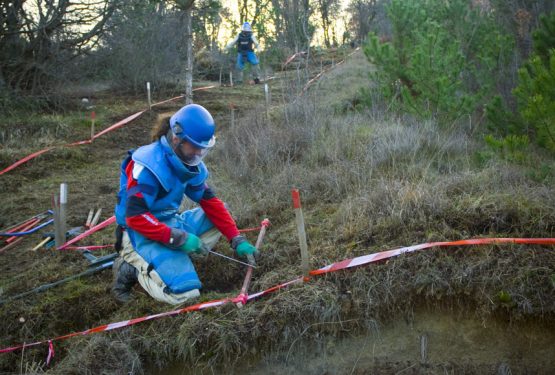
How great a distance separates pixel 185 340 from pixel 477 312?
2.08 metres

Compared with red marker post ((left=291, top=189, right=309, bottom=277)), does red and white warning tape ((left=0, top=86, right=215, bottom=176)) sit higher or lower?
higher

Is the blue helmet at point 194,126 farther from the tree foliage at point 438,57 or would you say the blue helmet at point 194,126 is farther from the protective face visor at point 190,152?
the tree foliage at point 438,57

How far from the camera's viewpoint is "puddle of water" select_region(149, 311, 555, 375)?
11.7 feet

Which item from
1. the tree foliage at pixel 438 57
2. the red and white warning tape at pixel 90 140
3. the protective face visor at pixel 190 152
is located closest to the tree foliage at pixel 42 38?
the red and white warning tape at pixel 90 140

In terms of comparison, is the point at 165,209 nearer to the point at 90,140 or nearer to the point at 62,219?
the point at 62,219

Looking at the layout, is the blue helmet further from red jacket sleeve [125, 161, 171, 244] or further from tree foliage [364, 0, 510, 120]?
tree foliage [364, 0, 510, 120]

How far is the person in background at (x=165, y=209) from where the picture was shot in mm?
3799

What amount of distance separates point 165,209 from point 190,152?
1.83 ft

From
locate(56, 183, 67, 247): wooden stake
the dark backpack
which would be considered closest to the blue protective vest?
locate(56, 183, 67, 247): wooden stake

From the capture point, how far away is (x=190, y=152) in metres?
3.89

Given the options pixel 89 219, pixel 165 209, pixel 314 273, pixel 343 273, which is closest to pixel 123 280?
pixel 165 209

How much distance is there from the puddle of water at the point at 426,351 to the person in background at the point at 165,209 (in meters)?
0.68

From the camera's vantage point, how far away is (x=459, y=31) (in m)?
9.46

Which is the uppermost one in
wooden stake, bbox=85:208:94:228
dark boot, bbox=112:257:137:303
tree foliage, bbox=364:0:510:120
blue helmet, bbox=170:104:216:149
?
tree foliage, bbox=364:0:510:120
